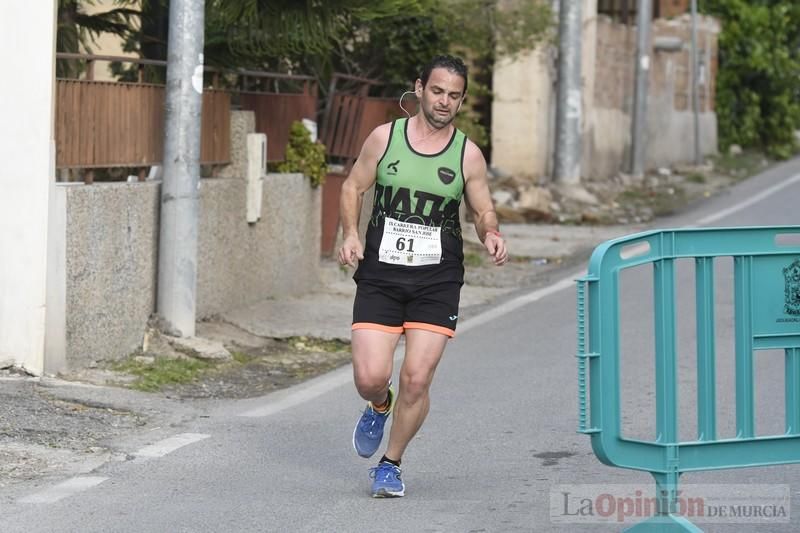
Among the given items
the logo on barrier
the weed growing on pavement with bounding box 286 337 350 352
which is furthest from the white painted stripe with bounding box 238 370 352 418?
the logo on barrier

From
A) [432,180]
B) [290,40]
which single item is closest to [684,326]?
[290,40]

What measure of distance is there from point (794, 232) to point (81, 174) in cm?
580

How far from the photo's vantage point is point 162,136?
11.0m

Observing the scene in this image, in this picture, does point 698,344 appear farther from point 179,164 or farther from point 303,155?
point 303,155

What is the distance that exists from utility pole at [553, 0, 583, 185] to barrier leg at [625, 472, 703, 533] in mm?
18785

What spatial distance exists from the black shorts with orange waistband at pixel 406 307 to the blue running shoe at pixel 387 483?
59 cm

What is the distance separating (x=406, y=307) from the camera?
656 cm

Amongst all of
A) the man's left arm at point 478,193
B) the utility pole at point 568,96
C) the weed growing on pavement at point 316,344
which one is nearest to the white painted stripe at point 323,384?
the weed growing on pavement at point 316,344

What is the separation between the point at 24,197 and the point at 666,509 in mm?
4977

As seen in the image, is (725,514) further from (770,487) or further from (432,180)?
(432,180)

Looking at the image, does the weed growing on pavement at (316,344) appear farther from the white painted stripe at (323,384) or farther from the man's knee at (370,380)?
the man's knee at (370,380)

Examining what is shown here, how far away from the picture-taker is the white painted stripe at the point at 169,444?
7461mm

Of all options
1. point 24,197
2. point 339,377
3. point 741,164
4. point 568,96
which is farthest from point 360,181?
point 741,164

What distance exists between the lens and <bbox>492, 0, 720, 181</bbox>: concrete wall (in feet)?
83.1
